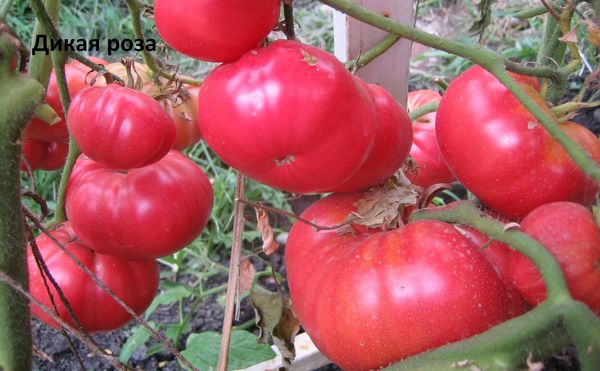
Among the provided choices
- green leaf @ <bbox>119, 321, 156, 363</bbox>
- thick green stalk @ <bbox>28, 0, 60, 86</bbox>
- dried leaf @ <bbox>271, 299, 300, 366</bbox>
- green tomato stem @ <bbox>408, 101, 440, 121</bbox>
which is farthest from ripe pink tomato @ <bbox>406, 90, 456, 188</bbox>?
green leaf @ <bbox>119, 321, 156, 363</bbox>

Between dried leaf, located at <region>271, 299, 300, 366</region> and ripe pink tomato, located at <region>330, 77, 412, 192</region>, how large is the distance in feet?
0.58

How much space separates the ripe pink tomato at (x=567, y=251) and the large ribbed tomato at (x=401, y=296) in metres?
0.05

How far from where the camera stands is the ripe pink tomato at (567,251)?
58cm

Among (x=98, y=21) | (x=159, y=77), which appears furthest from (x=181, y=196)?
(x=98, y=21)

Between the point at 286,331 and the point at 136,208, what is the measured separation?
248 millimetres

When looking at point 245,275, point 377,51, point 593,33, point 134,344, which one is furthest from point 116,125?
point 134,344

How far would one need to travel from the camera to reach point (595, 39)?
0.64m

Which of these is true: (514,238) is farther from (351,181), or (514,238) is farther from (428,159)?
(428,159)

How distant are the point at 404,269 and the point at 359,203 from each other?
16 centimetres

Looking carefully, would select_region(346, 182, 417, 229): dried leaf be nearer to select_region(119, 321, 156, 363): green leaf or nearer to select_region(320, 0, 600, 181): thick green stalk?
select_region(320, 0, 600, 181): thick green stalk

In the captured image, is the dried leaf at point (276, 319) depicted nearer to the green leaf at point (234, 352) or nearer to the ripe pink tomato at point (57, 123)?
the green leaf at point (234, 352)

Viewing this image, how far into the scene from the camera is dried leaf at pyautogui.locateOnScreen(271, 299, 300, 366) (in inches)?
32.8

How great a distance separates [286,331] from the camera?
839 millimetres

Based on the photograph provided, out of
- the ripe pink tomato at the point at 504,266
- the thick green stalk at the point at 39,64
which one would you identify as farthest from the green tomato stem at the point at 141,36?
the ripe pink tomato at the point at 504,266
